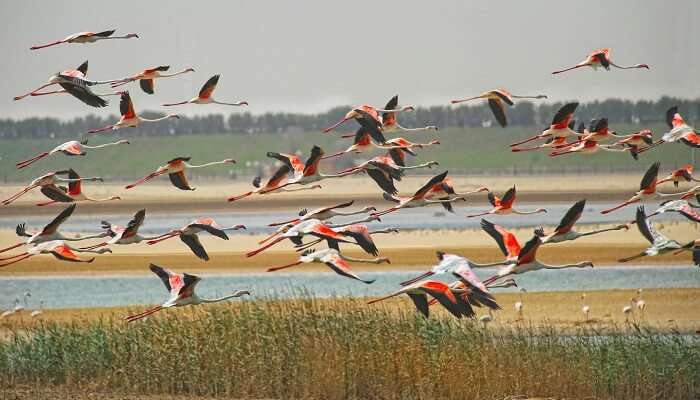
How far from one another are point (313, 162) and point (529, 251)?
3.84 metres

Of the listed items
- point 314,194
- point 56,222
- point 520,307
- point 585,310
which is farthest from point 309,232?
point 314,194

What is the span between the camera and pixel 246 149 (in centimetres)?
18112

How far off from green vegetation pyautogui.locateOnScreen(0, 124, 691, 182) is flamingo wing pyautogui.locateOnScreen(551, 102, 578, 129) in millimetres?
114411

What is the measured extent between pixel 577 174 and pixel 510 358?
113780mm

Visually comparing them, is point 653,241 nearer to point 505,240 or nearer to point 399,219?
point 505,240

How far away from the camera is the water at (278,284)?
4134 centimetres

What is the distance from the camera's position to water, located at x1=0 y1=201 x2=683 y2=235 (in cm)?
7281

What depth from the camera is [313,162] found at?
64.5 feet

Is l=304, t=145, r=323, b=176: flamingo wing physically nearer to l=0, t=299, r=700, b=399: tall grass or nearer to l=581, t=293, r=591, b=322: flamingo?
l=0, t=299, r=700, b=399: tall grass

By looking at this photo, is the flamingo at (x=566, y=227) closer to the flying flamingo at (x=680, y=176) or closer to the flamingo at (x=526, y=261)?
the flamingo at (x=526, y=261)

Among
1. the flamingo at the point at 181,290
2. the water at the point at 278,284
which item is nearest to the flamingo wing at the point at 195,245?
the flamingo at the point at 181,290

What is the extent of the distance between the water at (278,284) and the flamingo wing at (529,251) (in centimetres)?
2161

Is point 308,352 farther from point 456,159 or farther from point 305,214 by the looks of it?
point 456,159

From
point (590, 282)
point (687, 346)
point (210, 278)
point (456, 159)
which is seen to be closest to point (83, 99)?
point (687, 346)
